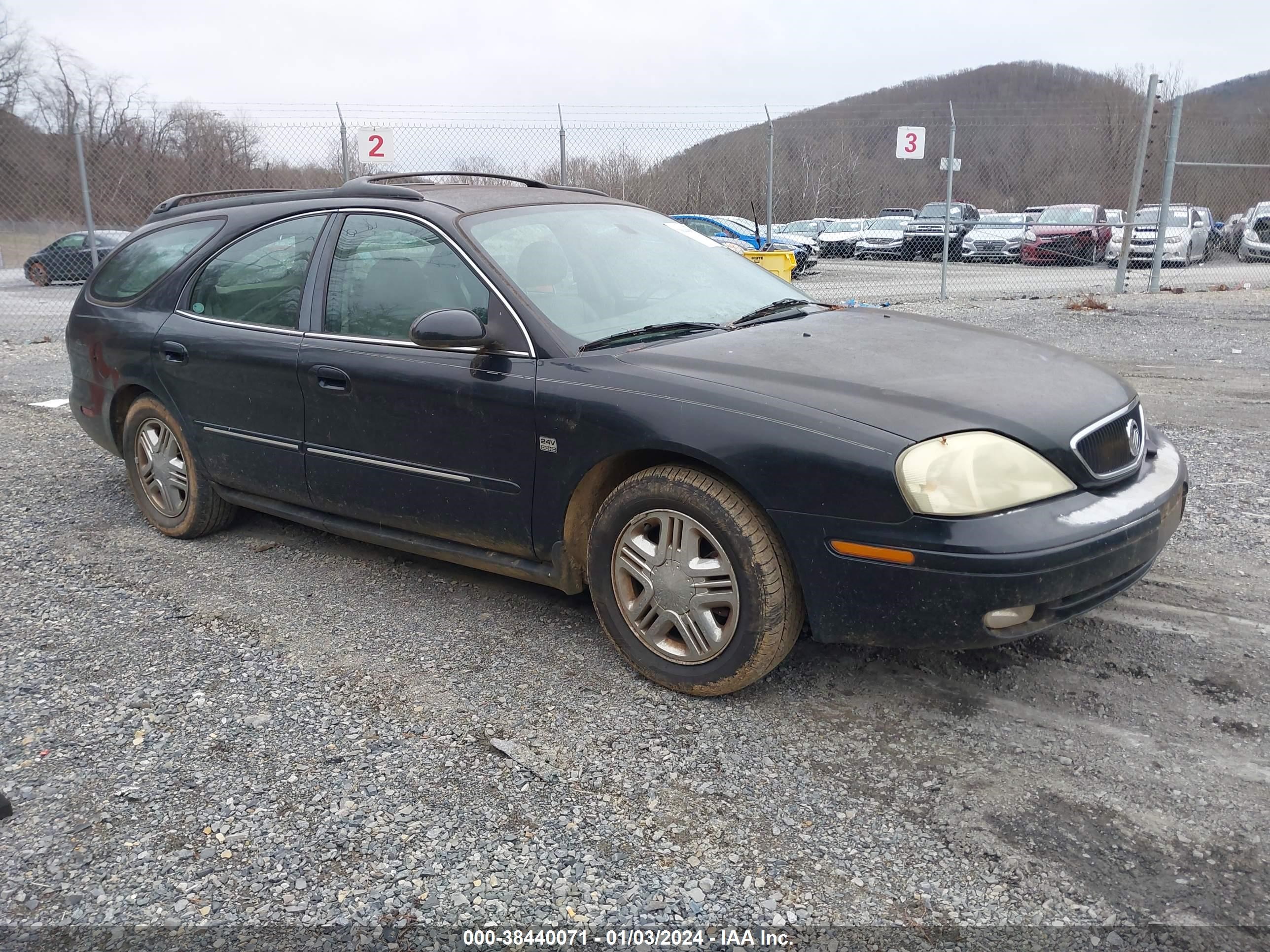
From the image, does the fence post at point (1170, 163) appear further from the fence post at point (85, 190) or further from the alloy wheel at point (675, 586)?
the fence post at point (85, 190)

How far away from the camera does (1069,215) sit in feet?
73.0

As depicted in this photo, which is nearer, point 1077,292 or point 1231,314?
point 1231,314

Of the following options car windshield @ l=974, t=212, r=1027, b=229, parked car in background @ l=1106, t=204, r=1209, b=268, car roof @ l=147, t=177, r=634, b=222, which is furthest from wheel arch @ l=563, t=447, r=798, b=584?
car windshield @ l=974, t=212, r=1027, b=229

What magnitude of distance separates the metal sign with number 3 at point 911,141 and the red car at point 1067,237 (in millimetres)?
8257

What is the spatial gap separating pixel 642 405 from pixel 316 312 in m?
1.65

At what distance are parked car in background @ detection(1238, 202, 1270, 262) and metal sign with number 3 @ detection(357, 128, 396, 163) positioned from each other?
59.3 feet

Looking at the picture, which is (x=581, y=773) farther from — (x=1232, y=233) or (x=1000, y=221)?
(x=1232, y=233)

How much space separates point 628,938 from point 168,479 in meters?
3.54

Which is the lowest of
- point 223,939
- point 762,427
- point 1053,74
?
point 223,939

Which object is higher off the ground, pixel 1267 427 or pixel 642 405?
pixel 642 405

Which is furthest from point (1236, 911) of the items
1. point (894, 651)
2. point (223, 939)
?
point (223, 939)

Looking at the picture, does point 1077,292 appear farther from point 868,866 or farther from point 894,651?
point 868,866

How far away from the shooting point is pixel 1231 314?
40.5 feet

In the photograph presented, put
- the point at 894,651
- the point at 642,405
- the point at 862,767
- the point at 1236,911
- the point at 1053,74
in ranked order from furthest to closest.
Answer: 1. the point at 1053,74
2. the point at 894,651
3. the point at 642,405
4. the point at 862,767
5. the point at 1236,911
